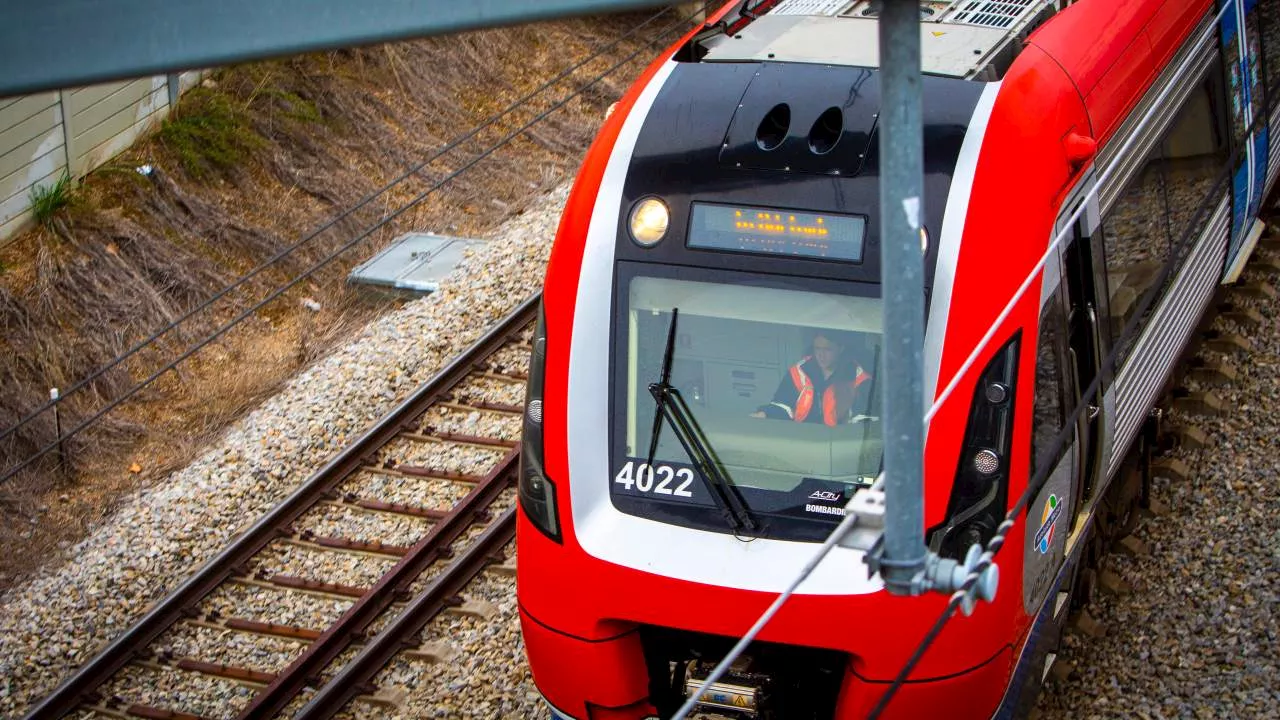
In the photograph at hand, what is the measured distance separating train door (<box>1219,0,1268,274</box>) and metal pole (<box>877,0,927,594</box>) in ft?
17.6

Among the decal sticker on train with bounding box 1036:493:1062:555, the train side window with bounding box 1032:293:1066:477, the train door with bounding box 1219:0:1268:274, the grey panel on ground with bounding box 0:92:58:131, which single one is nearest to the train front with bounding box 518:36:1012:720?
the decal sticker on train with bounding box 1036:493:1062:555

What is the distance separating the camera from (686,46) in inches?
263

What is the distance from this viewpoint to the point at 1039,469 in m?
5.74

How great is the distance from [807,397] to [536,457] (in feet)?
3.89

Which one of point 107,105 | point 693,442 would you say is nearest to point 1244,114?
point 693,442

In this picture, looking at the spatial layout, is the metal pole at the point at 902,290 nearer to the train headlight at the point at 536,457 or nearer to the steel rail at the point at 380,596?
the train headlight at the point at 536,457

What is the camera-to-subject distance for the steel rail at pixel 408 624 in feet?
24.9

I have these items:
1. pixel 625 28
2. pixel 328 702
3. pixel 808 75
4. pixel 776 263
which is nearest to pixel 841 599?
pixel 776 263

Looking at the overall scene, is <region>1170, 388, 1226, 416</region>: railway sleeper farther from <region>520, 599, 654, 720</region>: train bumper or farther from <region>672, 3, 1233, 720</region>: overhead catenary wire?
<region>520, 599, 654, 720</region>: train bumper

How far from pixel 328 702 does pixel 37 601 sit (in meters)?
2.47

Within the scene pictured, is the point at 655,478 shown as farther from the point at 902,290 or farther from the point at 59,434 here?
the point at 59,434

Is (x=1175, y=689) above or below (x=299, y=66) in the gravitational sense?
below

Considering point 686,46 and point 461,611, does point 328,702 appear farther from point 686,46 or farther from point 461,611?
point 686,46

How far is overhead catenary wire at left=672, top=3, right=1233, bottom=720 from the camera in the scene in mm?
4219
